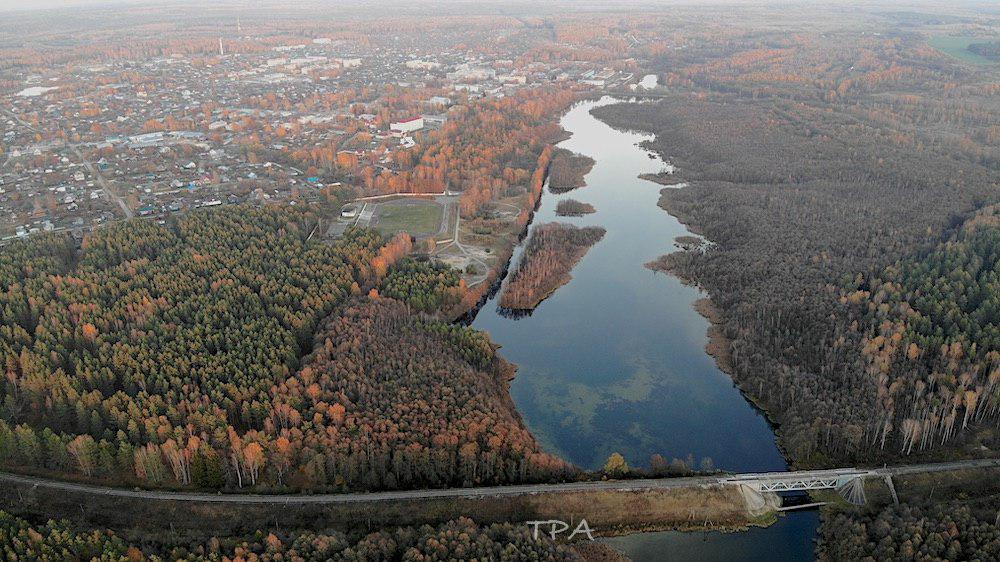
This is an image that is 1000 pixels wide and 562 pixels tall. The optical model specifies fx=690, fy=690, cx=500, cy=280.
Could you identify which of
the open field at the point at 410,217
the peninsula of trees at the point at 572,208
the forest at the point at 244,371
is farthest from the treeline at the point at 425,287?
the peninsula of trees at the point at 572,208

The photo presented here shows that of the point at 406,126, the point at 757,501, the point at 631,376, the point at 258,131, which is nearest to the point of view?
the point at 757,501

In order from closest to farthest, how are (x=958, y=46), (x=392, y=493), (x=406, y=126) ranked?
(x=392, y=493) < (x=406, y=126) < (x=958, y=46)

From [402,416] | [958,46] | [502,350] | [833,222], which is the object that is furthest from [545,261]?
[958,46]

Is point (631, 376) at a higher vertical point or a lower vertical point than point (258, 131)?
lower

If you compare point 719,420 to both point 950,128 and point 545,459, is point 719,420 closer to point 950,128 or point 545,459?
point 545,459

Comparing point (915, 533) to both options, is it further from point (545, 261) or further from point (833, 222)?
point (833, 222)

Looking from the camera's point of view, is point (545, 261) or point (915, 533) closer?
point (915, 533)

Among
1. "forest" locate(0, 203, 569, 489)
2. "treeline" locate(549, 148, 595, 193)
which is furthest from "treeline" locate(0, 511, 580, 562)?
"treeline" locate(549, 148, 595, 193)

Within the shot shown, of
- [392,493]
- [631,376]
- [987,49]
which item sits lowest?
[631,376]
